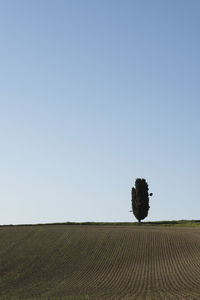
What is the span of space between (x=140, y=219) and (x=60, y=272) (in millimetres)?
43463

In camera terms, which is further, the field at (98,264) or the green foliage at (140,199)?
the green foliage at (140,199)

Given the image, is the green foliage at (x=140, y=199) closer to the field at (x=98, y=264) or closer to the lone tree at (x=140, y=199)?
the lone tree at (x=140, y=199)

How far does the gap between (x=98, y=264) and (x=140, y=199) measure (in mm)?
41103

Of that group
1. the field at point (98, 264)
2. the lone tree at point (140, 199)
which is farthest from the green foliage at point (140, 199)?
the field at point (98, 264)

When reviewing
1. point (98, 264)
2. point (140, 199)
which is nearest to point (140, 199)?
point (140, 199)

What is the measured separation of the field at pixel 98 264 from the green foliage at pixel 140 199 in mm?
21131

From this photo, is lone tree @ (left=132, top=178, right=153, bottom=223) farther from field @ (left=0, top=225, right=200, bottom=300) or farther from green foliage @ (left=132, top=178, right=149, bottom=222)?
field @ (left=0, top=225, right=200, bottom=300)

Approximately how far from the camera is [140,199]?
78.7m

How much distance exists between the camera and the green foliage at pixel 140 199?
78.0 meters

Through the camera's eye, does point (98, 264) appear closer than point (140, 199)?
Yes

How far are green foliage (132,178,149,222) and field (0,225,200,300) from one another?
2113 centimetres

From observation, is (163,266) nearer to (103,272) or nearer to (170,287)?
(103,272)

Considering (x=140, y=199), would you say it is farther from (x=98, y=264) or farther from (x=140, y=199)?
(x=98, y=264)

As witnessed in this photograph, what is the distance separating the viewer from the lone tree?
3071 inches
